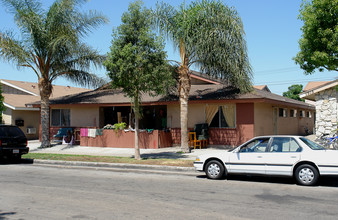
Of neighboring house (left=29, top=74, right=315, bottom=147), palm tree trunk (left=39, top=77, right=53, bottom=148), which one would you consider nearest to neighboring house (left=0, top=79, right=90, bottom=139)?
neighboring house (left=29, top=74, right=315, bottom=147)

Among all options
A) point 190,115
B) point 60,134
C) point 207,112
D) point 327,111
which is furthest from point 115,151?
point 327,111

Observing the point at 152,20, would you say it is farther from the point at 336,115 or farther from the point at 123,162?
the point at 336,115

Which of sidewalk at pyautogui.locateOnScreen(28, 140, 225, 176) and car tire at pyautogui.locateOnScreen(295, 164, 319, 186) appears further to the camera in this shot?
sidewalk at pyautogui.locateOnScreen(28, 140, 225, 176)

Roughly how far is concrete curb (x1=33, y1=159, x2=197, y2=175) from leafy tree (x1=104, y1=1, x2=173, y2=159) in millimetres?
3161

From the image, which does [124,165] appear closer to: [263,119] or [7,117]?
[263,119]

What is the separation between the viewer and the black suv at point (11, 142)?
14.7m

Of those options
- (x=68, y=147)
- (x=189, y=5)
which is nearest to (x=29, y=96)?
(x=68, y=147)

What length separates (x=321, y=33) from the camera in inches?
492

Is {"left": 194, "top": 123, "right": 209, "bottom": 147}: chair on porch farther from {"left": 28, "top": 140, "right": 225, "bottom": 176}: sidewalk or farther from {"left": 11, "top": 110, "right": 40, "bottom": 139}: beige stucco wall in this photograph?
{"left": 11, "top": 110, "right": 40, "bottom": 139}: beige stucco wall

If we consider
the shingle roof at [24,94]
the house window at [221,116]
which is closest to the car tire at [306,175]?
the house window at [221,116]

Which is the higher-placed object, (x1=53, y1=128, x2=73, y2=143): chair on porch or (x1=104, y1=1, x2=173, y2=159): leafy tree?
(x1=104, y1=1, x2=173, y2=159): leafy tree

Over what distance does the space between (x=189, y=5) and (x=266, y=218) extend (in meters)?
12.4

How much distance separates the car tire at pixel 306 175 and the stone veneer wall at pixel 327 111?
7.94 metres

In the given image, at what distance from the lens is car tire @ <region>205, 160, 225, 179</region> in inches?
415
